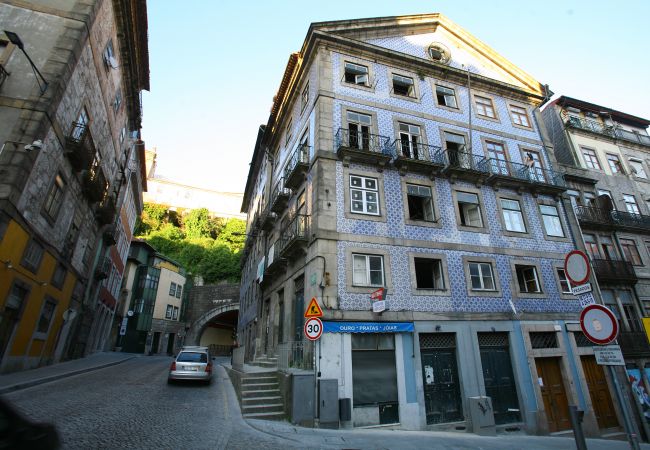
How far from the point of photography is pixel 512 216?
1656 cm

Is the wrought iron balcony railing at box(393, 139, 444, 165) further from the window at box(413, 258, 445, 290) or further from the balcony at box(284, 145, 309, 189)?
the window at box(413, 258, 445, 290)

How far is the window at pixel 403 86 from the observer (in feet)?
58.2

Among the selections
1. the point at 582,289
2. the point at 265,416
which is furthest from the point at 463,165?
the point at 265,416

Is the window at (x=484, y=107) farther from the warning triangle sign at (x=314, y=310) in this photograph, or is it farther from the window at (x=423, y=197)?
the warning triangle sign at (x=314, y=310)

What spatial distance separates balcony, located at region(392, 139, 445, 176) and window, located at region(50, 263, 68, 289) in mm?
17108

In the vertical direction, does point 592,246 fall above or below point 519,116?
below

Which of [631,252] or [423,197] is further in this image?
[631,252]

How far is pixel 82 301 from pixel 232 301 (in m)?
20.8

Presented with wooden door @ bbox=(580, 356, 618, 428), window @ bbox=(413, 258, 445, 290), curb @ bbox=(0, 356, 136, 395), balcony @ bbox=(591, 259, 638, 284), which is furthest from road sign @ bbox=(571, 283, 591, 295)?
balcony @ bbox=(591, 259, 638, 284)

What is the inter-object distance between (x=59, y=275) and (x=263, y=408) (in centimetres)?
1381

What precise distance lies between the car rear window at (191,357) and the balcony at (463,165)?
1373 centimetres

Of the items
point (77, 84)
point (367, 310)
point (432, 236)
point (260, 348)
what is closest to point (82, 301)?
point (260, 348)

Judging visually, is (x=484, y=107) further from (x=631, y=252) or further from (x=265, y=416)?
(x=265, y=416)

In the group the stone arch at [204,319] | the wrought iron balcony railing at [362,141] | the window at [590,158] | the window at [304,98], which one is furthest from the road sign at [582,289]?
the stone arch at [204,319]
